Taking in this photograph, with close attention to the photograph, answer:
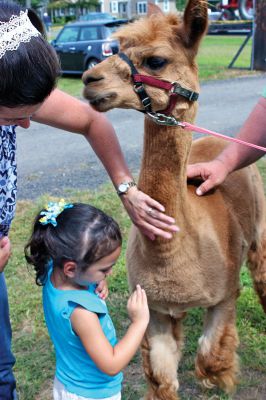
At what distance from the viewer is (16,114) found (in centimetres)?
152

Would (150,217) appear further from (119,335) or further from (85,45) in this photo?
(85,45)

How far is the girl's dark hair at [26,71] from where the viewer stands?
136 centimetres

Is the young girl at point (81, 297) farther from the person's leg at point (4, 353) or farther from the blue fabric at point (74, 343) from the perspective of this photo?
the person's leg at point (4, 353)

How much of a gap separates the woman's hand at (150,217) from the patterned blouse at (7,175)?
1.63ft

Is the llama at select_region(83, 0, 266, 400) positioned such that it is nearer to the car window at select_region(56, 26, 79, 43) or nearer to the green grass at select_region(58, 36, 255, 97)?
the green grass at select_region(58, 36, 255, 97)

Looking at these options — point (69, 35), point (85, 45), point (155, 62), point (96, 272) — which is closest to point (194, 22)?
point (155, 62)

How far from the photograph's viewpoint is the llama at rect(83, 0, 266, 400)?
216 cm

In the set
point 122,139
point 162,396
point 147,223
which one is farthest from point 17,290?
point 122,139

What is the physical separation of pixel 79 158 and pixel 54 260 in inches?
194

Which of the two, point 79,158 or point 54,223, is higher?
point 54,223

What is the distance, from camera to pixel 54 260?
74.0 inches

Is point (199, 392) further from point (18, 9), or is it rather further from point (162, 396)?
point (18, 9)

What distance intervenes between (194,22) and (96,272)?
3.48 ft

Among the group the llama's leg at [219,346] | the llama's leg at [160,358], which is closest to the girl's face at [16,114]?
the llama's leg at [160,358]
